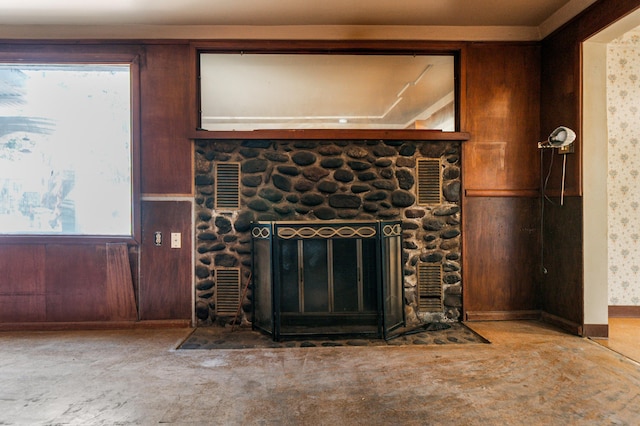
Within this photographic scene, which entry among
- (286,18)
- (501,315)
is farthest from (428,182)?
(286,18)

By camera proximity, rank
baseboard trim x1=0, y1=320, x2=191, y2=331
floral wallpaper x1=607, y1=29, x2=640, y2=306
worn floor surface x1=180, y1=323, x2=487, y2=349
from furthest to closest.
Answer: floral wallpaper x1=607, y1=29, x2=640, y2=306 < baseboard trim x1=0, y1=320, x2=191, y2=331 < worn floor surface x1=180, y1=323, x2=487, y2=349

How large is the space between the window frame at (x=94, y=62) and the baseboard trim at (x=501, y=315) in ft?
10.4

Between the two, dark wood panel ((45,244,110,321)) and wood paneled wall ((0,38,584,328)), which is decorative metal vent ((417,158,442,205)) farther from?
dark wood panel ((45,244,110,321))

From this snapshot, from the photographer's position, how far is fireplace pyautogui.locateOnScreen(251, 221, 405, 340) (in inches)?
117

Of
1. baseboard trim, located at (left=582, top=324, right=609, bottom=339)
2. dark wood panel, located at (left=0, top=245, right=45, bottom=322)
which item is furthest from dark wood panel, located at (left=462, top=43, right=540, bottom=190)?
dark wood panel, located at (left=0, top=245, right=45, bottom=322)

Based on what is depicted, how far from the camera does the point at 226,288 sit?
11.0ft

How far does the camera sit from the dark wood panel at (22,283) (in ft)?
10.7

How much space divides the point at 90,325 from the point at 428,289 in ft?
10.1

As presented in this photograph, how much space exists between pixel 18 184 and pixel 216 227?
1.83 meters

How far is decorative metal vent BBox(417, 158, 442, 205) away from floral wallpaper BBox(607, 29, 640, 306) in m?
1.73

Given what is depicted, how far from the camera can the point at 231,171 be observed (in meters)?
3.36

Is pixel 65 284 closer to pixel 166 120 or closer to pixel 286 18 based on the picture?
pixel 166 120

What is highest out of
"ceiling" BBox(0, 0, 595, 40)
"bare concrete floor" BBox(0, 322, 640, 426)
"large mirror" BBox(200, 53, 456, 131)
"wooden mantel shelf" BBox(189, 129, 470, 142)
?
"ceiling" BBox(0, 0, 595, 40)

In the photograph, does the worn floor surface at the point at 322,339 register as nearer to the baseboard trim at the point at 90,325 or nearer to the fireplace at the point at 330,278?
the fireplace at the point at 330,278
